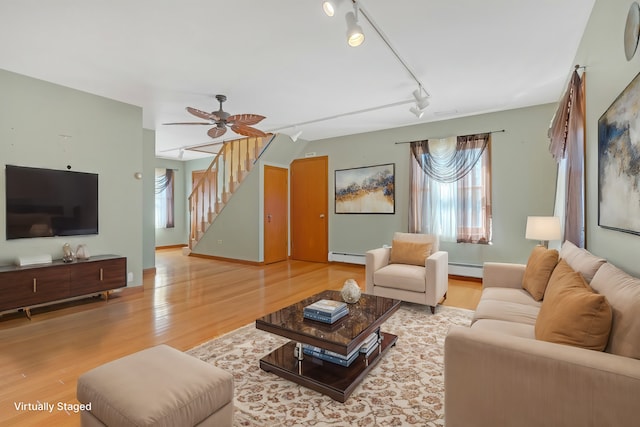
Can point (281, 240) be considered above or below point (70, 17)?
below

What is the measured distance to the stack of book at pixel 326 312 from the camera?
207 cm

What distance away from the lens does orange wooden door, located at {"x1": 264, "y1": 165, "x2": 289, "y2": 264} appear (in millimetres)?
6480

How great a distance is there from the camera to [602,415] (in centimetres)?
111

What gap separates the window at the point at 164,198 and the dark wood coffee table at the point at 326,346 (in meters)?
7.62

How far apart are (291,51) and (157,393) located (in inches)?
113

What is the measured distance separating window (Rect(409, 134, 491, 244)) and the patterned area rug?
2570 millimetres

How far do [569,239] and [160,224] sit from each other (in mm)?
9098

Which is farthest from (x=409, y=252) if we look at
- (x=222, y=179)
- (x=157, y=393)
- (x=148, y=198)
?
(x=222, y=179)

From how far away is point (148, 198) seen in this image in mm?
5527

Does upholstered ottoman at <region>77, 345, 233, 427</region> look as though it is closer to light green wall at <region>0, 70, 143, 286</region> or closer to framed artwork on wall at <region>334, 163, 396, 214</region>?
light green wall at <region>0, 70, 143, 286</region>

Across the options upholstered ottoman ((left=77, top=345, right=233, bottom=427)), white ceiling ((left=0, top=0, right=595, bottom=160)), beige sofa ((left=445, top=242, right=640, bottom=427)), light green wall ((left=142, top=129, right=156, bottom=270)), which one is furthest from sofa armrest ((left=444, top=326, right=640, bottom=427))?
light green wall ((left=142, top=129, right=156, bottom=270))

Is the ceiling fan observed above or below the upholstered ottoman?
above

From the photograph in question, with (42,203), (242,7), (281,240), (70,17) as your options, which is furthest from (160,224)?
(242,7)

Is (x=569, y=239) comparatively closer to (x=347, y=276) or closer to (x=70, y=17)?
(x=347, y=276)
